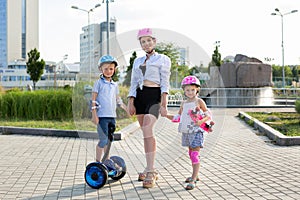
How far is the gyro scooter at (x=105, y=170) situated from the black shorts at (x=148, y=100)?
0.43 meters

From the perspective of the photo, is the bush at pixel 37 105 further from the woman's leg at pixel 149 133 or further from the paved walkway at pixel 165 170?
the woman's leg at pixel 149 133

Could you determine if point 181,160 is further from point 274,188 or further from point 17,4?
point 17,4

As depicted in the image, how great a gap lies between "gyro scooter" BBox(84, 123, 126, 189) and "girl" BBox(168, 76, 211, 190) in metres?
0.81

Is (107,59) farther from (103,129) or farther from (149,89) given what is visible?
(103,129)

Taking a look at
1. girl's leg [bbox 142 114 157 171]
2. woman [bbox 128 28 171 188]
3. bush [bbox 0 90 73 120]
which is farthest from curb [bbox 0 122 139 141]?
woman [bbox 128 28 171 188]

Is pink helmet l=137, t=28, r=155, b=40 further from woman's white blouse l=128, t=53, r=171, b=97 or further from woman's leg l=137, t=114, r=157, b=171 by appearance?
woman's leg l=137, t=114, r=157, b=171

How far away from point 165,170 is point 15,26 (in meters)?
105

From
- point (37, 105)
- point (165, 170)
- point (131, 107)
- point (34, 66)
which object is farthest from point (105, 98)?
point (34, 66)

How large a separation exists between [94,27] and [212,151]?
9.96 feet

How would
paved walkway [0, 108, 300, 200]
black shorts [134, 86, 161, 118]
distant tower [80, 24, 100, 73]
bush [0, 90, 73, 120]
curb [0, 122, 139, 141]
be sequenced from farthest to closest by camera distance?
bush [0, 90, 73, 120]
curb [0, 122, 139, 141]
distant tower [80, 24, 100, 73]
black shorts [134, 86, 161, 118]
paved walkway [0, 108, 300, 200]

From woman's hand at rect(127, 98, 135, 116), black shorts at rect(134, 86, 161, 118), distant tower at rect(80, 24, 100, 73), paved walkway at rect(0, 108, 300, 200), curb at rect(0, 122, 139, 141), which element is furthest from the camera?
curb at rect(0, 122, 139, 141)

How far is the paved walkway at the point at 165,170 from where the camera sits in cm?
451

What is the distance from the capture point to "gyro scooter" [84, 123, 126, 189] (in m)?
4.69

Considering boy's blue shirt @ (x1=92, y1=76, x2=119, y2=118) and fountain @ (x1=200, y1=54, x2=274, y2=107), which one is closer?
boy's blue shirt @ (x1=92, y1=76, x2=119, y2=118)
